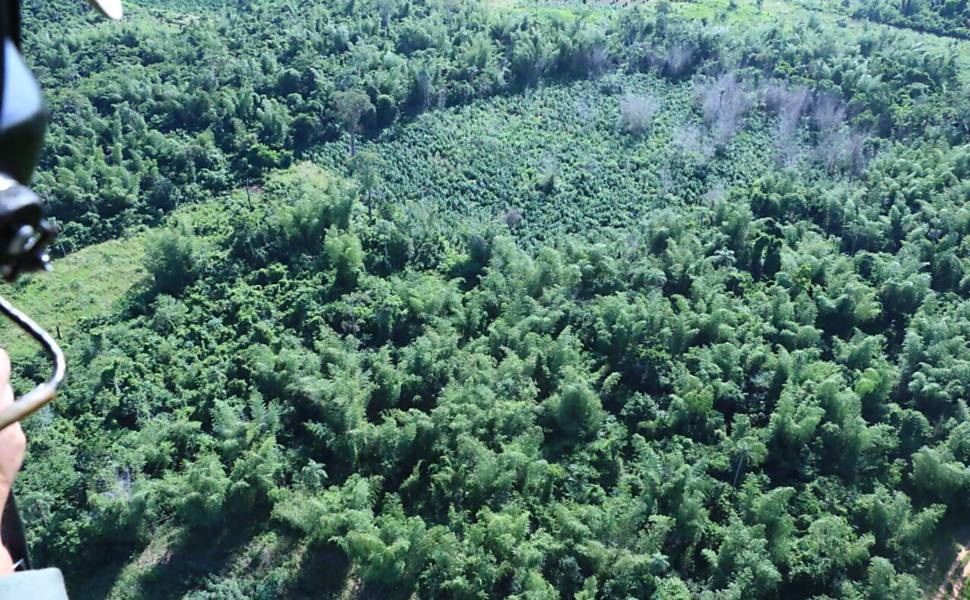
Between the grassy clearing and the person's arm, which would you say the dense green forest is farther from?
the person's arm

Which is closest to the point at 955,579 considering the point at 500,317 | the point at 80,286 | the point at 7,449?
the point at 500,317

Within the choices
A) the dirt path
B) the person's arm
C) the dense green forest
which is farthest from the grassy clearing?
the dirt path

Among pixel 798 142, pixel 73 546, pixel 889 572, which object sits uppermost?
pixel 798 142

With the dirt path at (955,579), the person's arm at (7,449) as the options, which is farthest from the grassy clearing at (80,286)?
the dirt path at (955,579)

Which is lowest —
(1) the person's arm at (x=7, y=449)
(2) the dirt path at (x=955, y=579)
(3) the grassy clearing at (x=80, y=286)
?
(3) the grassy clearing at (x=80, y=286)

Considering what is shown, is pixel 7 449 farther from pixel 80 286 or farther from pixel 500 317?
pixel 80 286

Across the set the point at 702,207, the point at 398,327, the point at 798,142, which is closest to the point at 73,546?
the point at 398,327

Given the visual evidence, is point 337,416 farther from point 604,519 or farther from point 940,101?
point 940,101

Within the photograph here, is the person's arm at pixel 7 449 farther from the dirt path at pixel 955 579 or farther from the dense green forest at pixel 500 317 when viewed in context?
the dirt path at pixel 955 579
